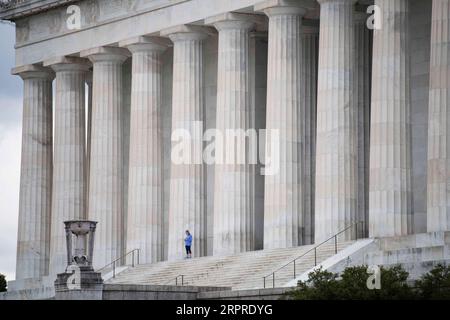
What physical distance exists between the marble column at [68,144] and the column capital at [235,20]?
18.6m

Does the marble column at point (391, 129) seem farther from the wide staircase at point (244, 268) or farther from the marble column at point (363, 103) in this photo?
the marble column at point (363, 103)

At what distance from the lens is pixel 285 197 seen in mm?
104125

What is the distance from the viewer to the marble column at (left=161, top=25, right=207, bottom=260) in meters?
113

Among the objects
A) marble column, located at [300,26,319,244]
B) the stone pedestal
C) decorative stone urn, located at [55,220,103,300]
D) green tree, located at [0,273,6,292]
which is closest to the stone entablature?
marble column, located at [300,26,319,244]

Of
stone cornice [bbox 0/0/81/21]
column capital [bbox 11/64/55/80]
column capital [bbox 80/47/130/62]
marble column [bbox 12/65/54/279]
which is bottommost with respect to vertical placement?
marble column [bbox 12/65/54/279]

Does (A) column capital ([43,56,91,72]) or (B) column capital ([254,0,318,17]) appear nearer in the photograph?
(B) column capital ([254,0,318,17])

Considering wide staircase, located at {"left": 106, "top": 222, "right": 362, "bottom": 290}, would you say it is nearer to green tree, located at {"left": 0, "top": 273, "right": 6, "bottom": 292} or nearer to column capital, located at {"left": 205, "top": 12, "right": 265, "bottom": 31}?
column capital, located at {"left": 205, "top": 12, "right": 265, "bottom": 31}

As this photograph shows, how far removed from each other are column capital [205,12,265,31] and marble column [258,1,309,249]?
357 centimetres

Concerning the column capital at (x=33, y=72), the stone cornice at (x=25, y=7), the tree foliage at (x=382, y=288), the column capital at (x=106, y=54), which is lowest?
the tree foliage at (x=382, y=288)

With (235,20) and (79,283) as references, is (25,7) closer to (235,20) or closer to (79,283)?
(235,20)

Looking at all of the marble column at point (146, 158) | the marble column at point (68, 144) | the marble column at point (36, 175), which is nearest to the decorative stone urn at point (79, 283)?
the marble column at point (146, 158)

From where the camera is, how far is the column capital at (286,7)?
105 metres

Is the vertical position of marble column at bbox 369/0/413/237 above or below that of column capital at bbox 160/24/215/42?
below
